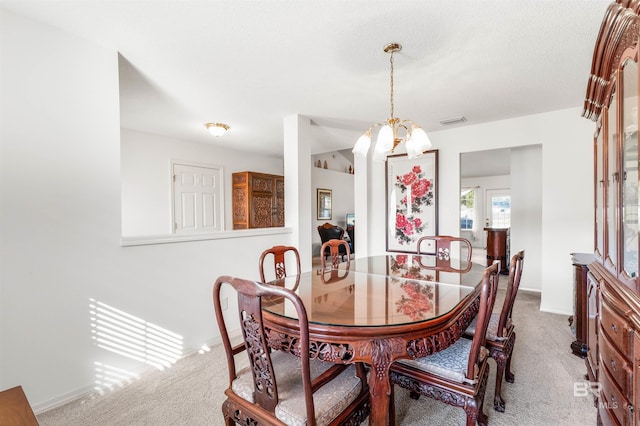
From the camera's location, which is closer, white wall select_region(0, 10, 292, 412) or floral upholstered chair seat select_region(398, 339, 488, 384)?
floral upholstered chair seat select_region(398, 339, 488, 384)

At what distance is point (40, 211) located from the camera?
6.03 ft

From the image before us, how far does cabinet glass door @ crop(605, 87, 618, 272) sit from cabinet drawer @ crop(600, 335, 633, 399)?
1.31 ft

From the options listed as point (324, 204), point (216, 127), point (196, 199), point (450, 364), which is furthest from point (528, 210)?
point (196, 199)

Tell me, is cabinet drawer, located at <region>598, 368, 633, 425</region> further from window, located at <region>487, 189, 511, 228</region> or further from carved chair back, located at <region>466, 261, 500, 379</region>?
window, located at <region>487, 189, 511, 228</region>

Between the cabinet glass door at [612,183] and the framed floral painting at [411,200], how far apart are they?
2.53m

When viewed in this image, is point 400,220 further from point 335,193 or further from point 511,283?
point 335,193

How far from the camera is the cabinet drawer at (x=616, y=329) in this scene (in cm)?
115

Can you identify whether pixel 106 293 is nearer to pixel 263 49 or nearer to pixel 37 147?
pixel 37 147

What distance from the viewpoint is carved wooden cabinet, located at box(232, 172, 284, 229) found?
5.25 m

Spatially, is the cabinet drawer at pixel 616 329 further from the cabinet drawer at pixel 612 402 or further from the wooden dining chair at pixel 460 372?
the wooden dining chair at pixel 460 372

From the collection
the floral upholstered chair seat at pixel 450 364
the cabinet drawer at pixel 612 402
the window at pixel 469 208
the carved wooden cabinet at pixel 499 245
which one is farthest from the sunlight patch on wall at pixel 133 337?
the window at pixel 469 208

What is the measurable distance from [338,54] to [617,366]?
7.69 feet

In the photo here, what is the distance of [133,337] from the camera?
7.43ft

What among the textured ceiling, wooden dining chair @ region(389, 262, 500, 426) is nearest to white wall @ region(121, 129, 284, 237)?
the textured ceiling
